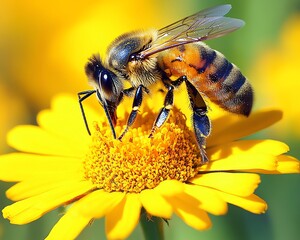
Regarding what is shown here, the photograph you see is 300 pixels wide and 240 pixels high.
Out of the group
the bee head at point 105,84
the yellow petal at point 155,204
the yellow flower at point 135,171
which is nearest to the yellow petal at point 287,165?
the yellow flower at point 135,171

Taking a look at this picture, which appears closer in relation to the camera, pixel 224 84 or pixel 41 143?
pixel 224 84

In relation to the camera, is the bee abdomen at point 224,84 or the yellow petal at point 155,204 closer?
the yellow petal at point 155,204

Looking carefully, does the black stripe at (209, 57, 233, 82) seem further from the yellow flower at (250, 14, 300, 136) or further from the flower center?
the yellow flower at (250, 14, 300, 136)

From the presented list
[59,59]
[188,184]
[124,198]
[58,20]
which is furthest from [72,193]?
[58,20]

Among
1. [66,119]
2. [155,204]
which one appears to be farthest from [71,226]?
[66,119]

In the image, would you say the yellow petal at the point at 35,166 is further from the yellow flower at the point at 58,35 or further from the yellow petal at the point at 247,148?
the yellow flower at the point at 58,35

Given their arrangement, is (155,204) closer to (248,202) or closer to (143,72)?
(248,202)
